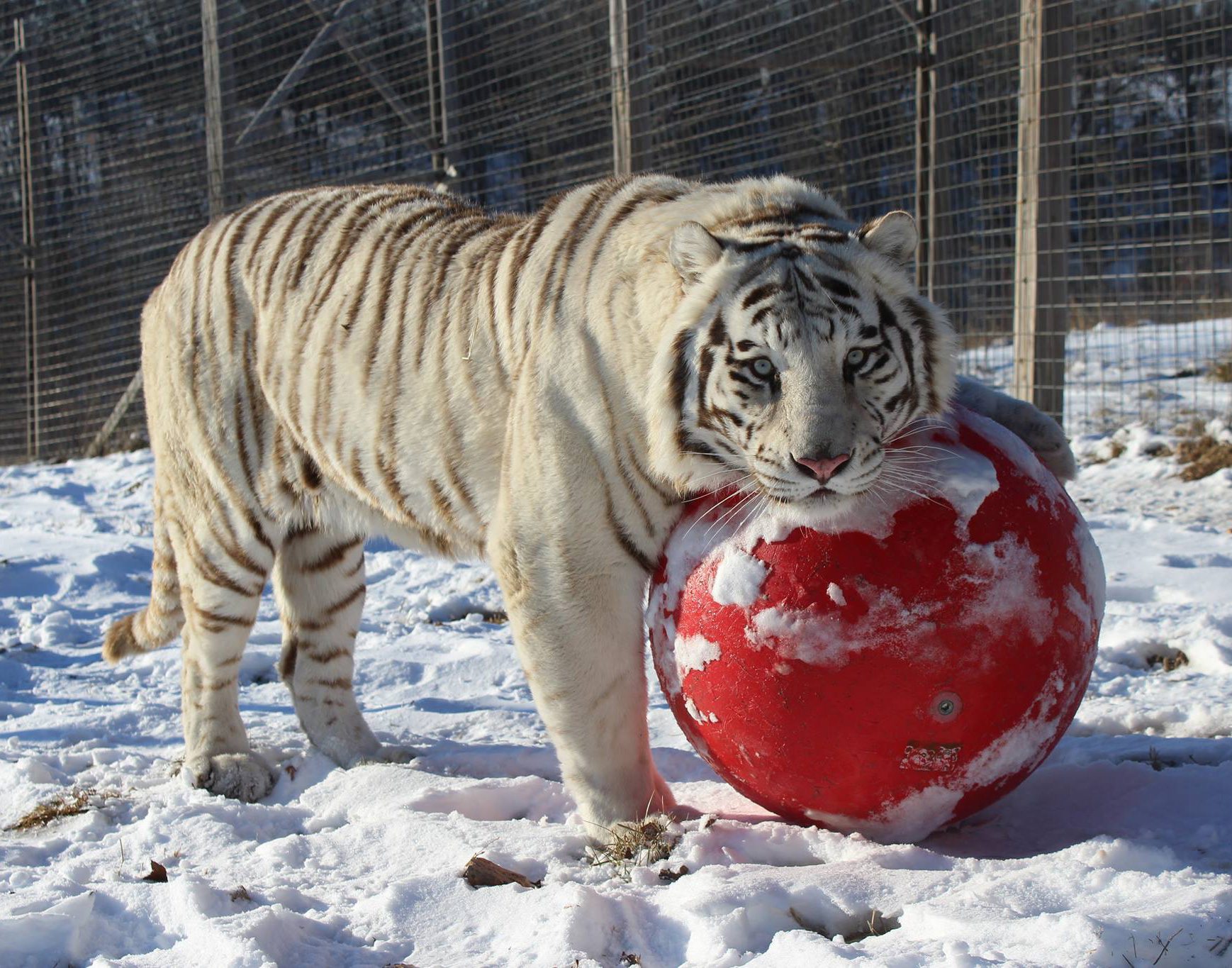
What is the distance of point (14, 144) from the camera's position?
930 centimetres

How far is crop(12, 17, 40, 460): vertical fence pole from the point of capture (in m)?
8.80

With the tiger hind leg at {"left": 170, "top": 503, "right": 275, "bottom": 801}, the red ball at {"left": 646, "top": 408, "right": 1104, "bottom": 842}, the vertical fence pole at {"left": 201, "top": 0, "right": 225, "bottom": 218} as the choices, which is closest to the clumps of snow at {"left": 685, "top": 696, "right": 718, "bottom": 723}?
the red ball at {"left": 646, "top": 408, "right": 1104, "bottom": 842}

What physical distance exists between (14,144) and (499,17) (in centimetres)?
431

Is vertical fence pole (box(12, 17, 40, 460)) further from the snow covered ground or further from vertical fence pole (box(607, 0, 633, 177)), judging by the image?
the snow covered ground

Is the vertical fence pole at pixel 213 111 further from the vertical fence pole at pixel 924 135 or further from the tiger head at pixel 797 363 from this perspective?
the tiger head at pixel 797 363

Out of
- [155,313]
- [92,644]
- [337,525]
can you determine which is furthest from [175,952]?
[92,644]

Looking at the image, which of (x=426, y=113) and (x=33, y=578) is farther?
(x=426, y=113)

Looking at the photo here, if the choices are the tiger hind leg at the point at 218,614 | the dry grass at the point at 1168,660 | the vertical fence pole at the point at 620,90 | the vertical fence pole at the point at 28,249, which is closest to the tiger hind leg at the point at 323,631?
the tiger hind leg at the point at 218,614

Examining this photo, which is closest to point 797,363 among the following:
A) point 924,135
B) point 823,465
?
point 823,465

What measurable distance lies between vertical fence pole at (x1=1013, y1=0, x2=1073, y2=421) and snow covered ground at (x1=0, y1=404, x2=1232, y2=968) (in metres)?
1.64

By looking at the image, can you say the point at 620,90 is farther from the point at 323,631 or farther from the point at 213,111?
the point at 323,631

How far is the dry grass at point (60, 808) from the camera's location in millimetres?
2492

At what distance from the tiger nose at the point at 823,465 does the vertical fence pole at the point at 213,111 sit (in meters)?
6.88

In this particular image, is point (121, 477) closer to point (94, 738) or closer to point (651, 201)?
point (94, 738)
